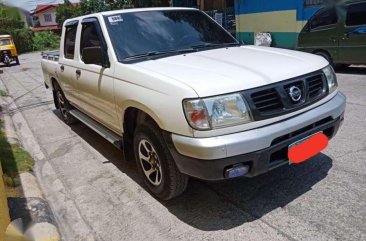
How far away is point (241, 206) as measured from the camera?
10.7ft

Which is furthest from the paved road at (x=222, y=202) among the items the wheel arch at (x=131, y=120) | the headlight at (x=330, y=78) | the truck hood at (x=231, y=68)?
the truck hood at (x=231, y=68)

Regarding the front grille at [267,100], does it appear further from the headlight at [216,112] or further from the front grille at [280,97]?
the headlight at [216,112]

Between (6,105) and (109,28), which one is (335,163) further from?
(6,105)

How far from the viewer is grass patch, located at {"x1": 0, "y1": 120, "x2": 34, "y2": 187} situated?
13.7 ft

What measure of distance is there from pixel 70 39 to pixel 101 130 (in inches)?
63.8

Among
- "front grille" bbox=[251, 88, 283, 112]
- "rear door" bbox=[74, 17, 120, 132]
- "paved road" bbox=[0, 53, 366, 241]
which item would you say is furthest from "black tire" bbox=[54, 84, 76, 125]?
"front grille" bbox=[251, 88, 283, 112]

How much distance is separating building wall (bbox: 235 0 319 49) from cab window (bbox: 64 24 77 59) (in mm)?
9761

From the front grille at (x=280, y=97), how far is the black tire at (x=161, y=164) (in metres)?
0.82

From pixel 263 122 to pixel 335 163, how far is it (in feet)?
5.12

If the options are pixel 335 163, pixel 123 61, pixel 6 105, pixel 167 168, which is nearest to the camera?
pixel 167 168

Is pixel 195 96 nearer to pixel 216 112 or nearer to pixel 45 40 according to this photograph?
pixel 216 112

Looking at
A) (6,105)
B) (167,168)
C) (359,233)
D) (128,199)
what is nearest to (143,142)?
(167,168)

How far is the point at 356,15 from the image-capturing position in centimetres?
845

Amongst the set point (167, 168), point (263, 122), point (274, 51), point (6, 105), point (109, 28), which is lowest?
point (6, 105)
